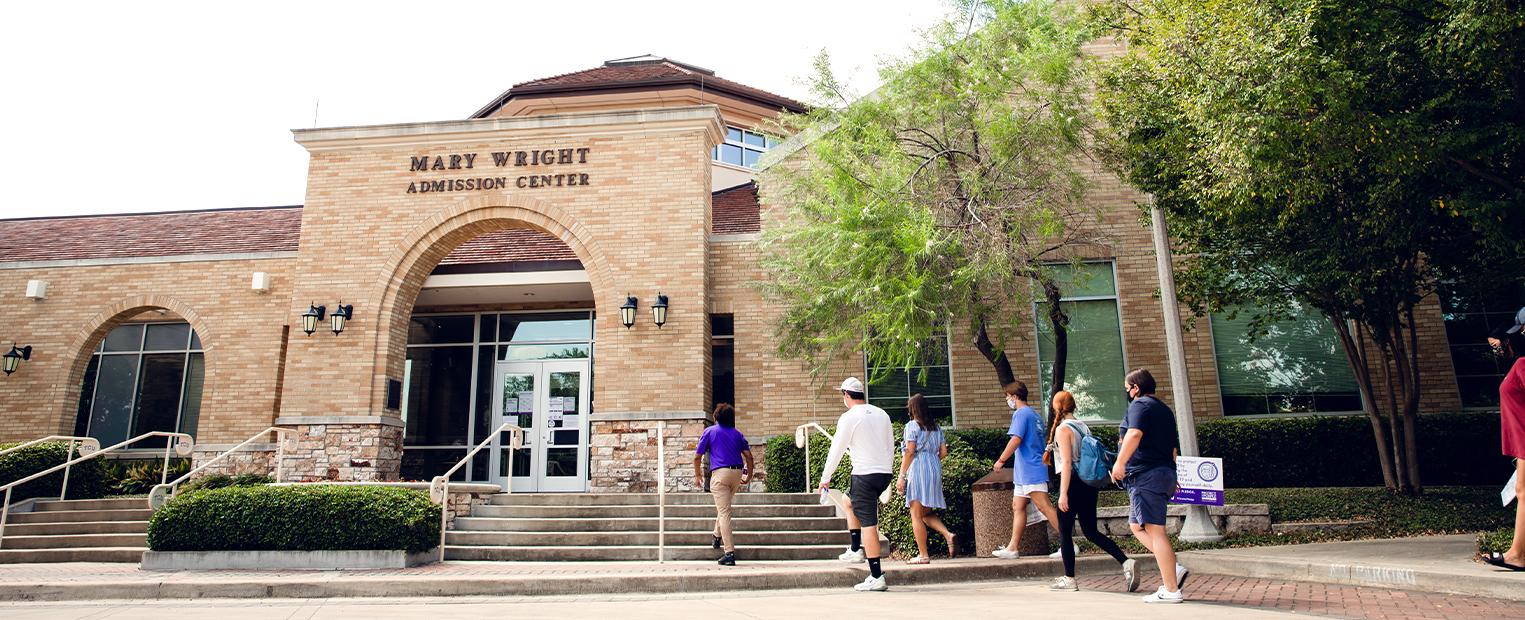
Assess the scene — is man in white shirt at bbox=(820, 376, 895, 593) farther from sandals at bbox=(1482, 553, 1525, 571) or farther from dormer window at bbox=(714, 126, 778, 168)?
dormer window at bbox=(714, 126, 778, 168)

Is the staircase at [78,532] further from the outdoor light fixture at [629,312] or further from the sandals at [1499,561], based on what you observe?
the sandals at [1499,561]

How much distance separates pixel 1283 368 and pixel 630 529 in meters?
10.9

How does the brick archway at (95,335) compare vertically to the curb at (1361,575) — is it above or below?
above

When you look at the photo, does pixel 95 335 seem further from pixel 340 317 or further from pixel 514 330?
pixel 514 330

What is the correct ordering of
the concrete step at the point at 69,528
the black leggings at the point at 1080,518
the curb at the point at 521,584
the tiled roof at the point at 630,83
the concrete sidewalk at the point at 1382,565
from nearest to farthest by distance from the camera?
1. the concrete sidewalk at the point at 1382,565
2. the black leggings at the point at 1080,518
3. the curb at the point at 521,584
4. the concrete step at the point at 69,528
5. the tiled roof at the point at 630,83

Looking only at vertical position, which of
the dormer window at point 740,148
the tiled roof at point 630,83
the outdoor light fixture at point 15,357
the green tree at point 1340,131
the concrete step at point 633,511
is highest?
the tiled roof at point 630,83

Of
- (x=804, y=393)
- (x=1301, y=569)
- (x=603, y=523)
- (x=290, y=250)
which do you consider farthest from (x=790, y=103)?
(x=1301, y=569)

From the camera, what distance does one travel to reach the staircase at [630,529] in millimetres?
9320

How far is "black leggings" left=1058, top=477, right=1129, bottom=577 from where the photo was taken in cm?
667

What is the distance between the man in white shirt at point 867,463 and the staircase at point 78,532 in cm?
819

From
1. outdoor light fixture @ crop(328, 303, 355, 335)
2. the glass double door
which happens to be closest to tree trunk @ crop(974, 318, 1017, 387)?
the glass double door

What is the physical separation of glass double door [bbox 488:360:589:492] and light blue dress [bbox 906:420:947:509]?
8.61 m

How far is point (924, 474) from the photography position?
8094mm

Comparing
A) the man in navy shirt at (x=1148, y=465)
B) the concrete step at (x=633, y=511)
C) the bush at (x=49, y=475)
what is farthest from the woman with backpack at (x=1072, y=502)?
the bush at (x=49, y=475)
